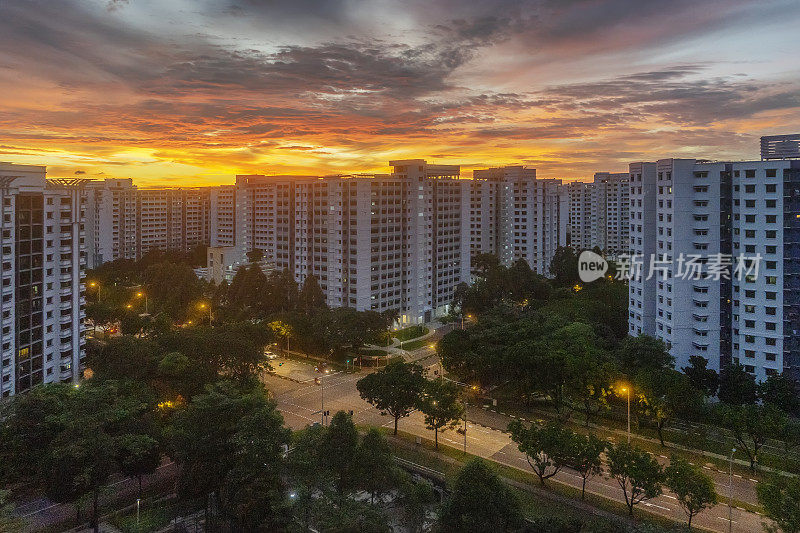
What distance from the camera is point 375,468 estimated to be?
2509 cm

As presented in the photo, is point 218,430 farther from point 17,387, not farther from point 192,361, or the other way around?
point 17,387

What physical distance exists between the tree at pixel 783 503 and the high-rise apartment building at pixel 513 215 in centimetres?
7154

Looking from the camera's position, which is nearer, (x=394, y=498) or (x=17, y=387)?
(x=394, y=498)

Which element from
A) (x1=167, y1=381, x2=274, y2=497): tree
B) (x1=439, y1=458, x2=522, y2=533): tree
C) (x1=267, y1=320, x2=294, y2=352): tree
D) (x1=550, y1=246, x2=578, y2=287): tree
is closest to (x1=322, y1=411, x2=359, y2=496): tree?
(x1=167, y1=381, x2=274, y2=497): tree

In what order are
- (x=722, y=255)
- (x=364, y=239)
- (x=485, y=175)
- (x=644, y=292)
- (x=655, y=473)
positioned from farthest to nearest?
(x=485, y=175) < (x=364, y=239) < (x=644, y=292) < (x=722, y=255) < (x=655, y=473)

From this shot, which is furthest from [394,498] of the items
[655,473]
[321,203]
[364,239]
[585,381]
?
[321,203]

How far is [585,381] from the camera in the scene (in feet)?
124

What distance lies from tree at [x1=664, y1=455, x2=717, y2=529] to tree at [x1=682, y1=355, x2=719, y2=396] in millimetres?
18926

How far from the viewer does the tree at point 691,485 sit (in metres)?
23.8

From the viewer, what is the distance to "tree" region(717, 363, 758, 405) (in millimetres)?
39125

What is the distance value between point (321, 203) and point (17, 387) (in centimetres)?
3849

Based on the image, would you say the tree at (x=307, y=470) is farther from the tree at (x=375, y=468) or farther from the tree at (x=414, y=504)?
the tree at (x=414, y=504)

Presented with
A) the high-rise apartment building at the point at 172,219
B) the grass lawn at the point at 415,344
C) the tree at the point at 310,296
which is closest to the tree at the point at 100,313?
the tree at the point at 310,296

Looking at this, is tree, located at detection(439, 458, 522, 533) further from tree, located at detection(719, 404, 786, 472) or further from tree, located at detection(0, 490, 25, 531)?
tree, located at detection(719, 404, 786, 472)
